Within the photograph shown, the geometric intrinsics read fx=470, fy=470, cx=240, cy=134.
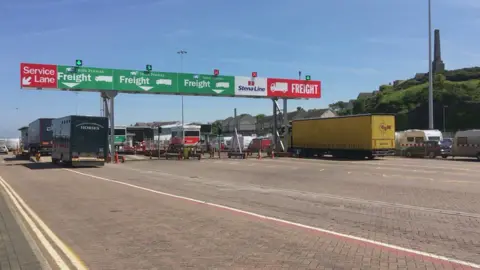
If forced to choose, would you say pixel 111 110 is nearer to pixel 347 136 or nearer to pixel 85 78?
pixel 85 78

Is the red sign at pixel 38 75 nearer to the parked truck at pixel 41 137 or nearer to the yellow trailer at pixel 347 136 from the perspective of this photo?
the parked truck at pixel 41 137

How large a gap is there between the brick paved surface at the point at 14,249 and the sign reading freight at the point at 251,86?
32.1 metres

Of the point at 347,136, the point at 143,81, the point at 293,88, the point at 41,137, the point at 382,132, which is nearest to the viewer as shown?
the point at 382,132

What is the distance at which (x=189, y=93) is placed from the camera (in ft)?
132

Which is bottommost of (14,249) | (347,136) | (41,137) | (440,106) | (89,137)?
(14,249)

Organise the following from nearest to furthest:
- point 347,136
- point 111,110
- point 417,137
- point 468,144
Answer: point 468,144 → point 111,110 → point 347,136 → point 417,137

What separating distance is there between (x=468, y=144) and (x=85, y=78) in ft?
97.4

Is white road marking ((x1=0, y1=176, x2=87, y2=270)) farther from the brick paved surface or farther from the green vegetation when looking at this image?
the green vegetation

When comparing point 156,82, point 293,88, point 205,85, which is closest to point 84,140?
point 156,82

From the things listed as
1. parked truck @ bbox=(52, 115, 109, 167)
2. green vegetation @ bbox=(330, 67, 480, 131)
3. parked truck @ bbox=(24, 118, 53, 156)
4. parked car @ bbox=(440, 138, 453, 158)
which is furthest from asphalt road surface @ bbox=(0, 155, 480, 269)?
green vegetation @ bbox=(330, 67, 480, 131)

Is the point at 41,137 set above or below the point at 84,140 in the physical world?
above

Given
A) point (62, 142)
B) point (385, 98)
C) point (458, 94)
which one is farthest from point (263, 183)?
point (385, 98)

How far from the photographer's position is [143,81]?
124 feet

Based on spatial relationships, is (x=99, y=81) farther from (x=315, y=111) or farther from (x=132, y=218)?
(x=315, y=111)
